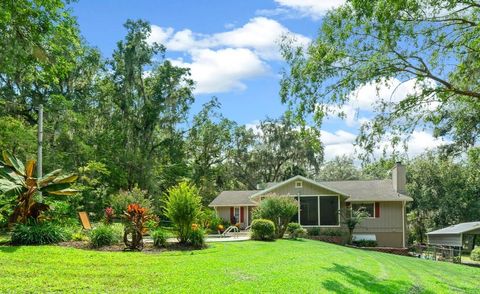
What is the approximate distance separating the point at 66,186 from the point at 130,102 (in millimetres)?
20772

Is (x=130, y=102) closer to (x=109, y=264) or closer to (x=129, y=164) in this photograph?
(x=129, y=164)

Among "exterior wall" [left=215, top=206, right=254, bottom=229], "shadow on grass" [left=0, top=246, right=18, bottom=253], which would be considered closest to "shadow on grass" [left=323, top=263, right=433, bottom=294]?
"shadow on grass" [left=0, top=246, right=18, bottom=253]

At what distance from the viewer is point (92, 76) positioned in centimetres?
3694

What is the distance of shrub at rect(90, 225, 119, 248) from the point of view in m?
13.8

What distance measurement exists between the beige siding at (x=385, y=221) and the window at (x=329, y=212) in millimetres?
1754

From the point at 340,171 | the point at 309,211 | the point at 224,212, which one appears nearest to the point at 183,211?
the point at 309,211

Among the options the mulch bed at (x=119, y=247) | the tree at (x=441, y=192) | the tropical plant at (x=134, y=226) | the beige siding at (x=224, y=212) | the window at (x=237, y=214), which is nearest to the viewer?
the mulch bed at (x=119, y=247)

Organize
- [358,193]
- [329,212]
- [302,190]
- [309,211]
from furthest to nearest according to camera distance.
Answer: [358,193] < [302,190] < [309,211] < [329,212]

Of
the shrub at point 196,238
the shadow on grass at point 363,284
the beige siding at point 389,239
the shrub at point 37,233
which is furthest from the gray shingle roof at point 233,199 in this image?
the shadow on grass at point 363,284

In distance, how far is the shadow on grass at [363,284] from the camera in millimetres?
9938

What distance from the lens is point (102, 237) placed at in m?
14.0

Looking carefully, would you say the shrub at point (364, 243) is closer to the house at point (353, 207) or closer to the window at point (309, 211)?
the house at point (353, 207)

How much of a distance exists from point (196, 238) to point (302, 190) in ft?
55.0

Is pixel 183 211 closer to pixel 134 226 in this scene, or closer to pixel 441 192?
pixel 134 226
